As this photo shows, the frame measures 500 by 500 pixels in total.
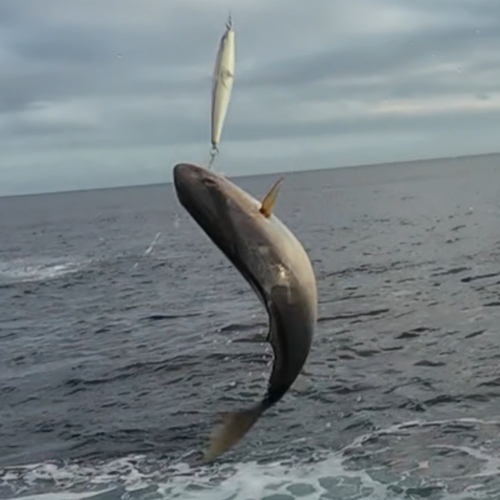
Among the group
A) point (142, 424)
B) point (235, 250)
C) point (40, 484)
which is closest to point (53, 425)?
point (142, 424)

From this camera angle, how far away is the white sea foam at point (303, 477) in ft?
42.3

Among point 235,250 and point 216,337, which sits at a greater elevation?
point 235,250

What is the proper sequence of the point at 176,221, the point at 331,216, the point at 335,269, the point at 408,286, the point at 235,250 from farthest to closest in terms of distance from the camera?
the point at 176,221 < the point at 331,216 < the point at 335,269 < the point at 408,286 < the point at 235,250

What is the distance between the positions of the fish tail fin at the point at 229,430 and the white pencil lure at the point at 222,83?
2.18 metres

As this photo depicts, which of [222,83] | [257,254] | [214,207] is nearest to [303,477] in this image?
[257,254]

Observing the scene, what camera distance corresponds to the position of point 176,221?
114 m

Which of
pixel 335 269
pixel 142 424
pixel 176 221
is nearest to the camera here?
pixel 142 424

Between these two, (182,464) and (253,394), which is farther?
(253,394)

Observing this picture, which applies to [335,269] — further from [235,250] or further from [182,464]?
[235,250]

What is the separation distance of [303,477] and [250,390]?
561 cm

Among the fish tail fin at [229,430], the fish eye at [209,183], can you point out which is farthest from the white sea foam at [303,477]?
the fish eye at [209,183]

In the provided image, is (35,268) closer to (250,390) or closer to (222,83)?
(250,390)

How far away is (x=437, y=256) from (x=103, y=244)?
38.2m

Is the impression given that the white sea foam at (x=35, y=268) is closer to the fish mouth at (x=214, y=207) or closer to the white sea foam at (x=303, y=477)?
the white sea foam at (x=303, y=477)
